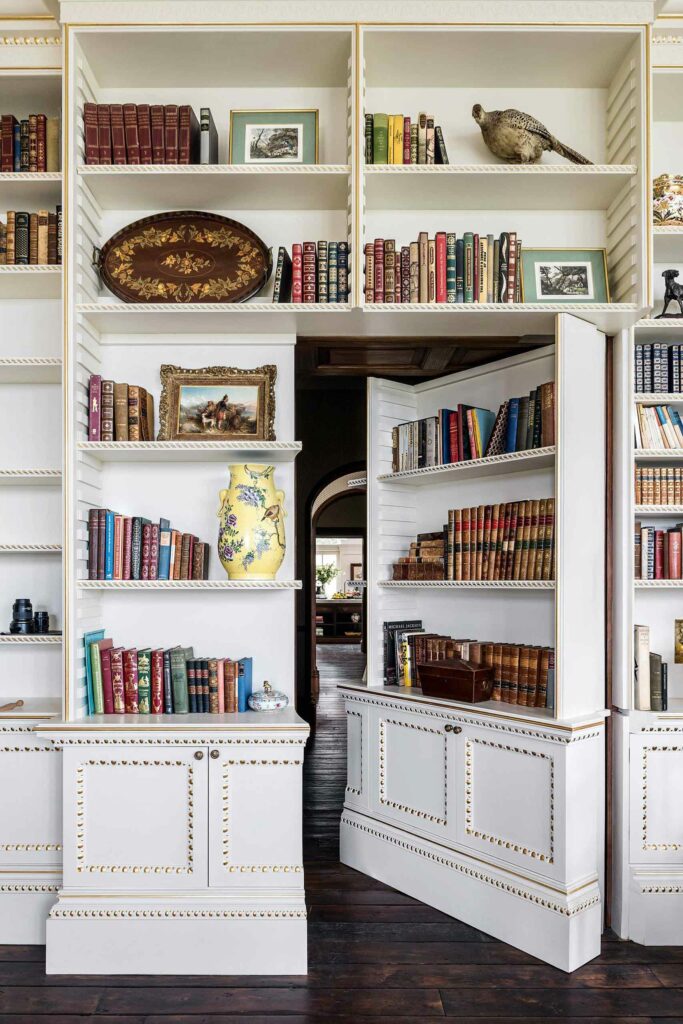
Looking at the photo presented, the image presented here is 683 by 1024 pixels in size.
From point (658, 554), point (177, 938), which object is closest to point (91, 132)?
point (658, 554)

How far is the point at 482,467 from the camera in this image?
3068mm

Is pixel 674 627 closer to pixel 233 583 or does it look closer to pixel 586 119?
pixel 233 583

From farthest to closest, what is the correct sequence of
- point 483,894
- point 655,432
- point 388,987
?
point 655,432, point 483,894, point 388,987

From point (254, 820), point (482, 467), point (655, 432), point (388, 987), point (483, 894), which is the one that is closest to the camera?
point (388, 987)

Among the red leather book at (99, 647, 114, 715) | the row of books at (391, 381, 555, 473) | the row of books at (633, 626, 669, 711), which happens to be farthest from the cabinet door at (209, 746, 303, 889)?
the row of books at (391, 381, 555, 473)

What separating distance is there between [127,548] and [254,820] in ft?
3.51

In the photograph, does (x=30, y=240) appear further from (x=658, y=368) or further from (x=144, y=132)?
(x=658, y=368)

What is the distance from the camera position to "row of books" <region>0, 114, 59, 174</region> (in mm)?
2787

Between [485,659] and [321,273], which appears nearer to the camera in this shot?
[321,273]

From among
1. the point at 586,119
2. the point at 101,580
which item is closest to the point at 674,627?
the point at 586,119

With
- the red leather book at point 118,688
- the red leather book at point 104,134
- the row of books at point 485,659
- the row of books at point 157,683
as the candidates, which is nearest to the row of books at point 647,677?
the row of books at point 485,659

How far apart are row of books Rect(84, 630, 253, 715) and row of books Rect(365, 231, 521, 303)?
1.49m

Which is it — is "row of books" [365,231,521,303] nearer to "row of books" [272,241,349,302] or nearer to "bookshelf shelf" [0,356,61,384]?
"row of books" [272,241,349,302]

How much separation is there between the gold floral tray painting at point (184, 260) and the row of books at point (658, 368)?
1501 mm
